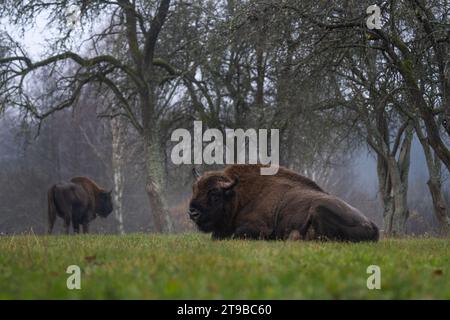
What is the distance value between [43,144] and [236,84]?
87.7 feet

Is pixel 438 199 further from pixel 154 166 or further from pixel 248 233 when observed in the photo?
pixel 248 233

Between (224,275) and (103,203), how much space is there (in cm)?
2140

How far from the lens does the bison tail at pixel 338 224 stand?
1116 centimetres

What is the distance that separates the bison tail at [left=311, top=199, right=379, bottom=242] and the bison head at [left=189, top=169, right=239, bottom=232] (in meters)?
1.95

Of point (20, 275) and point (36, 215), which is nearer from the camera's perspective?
point (20, 275)

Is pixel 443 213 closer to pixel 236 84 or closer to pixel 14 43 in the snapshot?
pixel 236 84

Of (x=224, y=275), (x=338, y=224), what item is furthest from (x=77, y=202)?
(x=224, y=275)

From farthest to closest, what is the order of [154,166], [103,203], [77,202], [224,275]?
[103,203], [154,166], [77,202], [224,275]

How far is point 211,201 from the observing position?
12531mm

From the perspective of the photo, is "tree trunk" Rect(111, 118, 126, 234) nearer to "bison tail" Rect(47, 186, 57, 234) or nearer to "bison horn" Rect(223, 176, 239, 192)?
"bison tail" Rect(47, 186, 57, 234)

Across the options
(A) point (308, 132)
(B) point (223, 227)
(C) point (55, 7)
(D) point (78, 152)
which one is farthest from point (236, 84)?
(D) point (78, 152)

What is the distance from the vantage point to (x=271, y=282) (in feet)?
17.5

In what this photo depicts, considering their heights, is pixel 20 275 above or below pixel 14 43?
below

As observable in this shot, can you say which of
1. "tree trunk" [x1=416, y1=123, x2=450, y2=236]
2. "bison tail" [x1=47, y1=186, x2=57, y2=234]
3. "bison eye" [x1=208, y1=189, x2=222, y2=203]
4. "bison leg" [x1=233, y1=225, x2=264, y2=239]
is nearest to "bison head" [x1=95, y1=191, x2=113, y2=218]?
"bison tail" [x1=47, y1=186, x2=57, y2=234]
